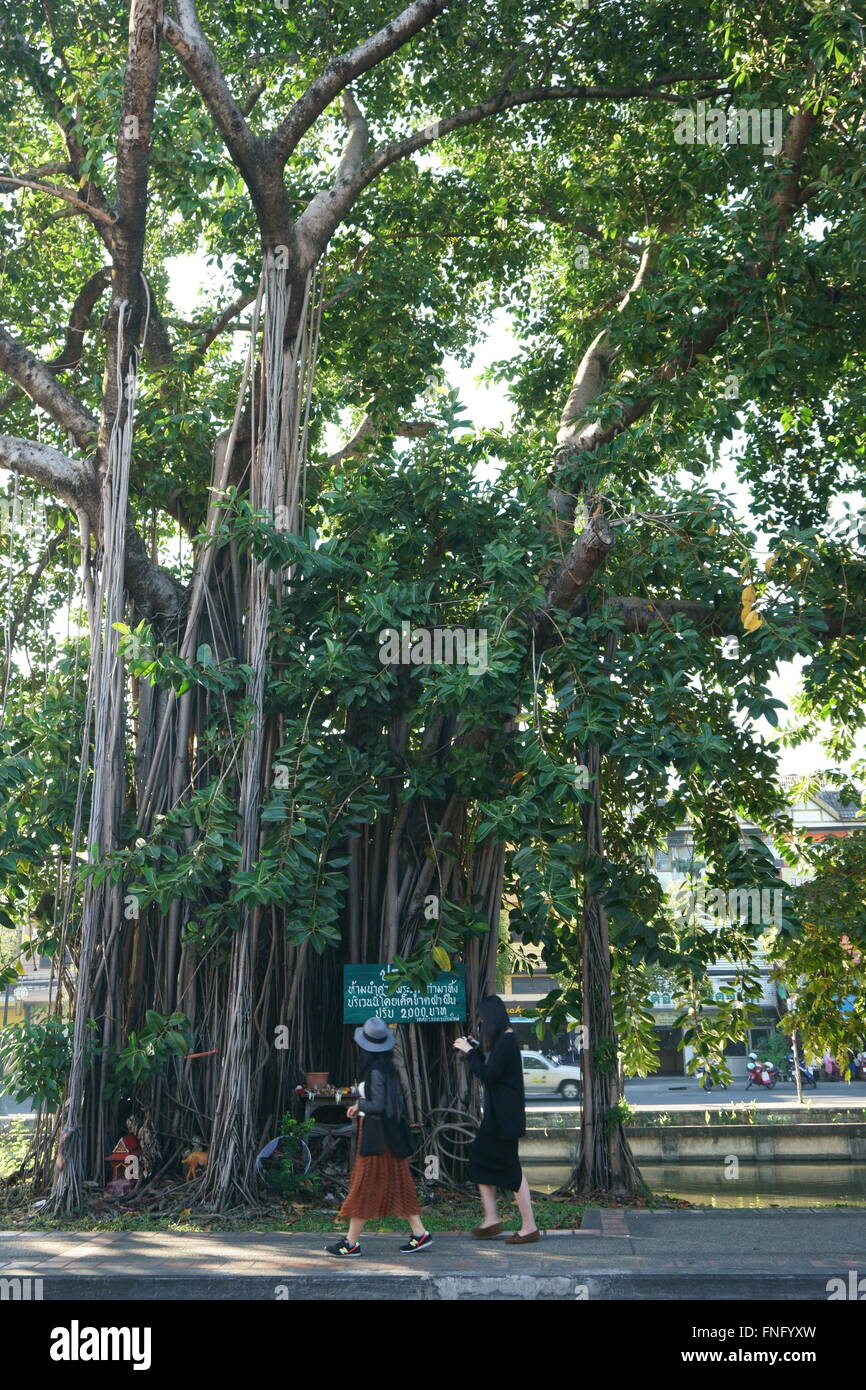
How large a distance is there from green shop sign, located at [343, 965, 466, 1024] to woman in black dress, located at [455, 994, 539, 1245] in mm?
1528

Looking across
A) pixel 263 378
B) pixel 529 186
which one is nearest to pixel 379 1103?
pixel 263 378

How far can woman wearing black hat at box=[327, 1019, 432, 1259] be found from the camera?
18.0ft

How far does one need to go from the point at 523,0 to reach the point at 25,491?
17.3ft

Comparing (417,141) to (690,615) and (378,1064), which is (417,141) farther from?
(378,1064)

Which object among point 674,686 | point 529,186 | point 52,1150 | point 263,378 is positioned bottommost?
point 52,1150

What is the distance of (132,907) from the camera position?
6918 millimetres

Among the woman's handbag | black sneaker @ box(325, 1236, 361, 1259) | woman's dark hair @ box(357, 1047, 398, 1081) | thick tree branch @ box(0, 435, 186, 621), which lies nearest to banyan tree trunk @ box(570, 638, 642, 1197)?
woman's dark hair @ box(357, 1047, 398, 1081)

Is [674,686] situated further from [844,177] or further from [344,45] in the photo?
[344,45]

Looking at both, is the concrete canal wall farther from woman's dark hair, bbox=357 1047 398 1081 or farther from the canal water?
woman's dark hair, bbox=357 1047 398 1081

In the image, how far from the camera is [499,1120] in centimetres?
575

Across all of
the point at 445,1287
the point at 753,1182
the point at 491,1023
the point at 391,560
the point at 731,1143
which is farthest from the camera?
the point at 731,1143

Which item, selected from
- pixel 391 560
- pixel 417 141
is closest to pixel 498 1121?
pixel 391 560

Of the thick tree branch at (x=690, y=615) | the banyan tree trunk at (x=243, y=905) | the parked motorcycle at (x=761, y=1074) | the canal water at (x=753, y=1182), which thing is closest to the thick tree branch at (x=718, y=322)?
the thick tree branch at (x=690, y=615)

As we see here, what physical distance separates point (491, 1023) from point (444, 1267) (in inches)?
43.3
